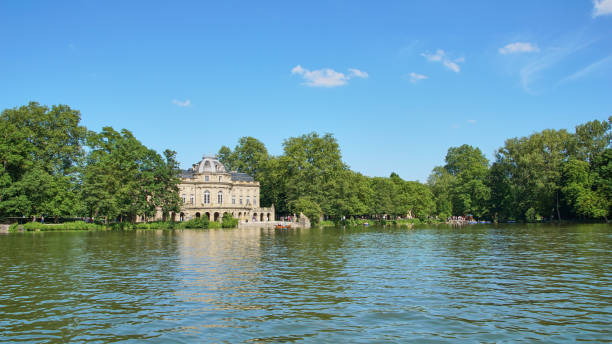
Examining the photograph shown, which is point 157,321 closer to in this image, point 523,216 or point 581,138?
point 581,138

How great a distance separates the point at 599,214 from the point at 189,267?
70.5m

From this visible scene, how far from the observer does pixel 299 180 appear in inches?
3258

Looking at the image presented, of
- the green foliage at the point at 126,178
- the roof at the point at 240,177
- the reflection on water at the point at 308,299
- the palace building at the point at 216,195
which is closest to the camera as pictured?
the reflection on water at the point at 308,299

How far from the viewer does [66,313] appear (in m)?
11.9

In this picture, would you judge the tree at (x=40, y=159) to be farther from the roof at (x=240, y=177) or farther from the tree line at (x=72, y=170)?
the roof at (x=240, y=177)

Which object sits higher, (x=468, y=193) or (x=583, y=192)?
(x=468, y=193)

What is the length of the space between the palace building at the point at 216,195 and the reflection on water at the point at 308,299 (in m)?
62.4

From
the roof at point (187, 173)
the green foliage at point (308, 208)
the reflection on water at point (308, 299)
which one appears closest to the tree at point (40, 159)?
the roof at point (187, 173)

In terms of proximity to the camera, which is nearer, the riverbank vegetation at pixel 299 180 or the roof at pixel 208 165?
the riverbank vegetation at pixel 299 180

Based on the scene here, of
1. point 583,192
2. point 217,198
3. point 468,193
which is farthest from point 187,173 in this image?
point 583,192

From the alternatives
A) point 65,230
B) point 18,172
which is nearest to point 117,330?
point 65,230

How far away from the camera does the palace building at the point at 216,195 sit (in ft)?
281

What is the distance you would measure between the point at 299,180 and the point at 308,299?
69.4 m

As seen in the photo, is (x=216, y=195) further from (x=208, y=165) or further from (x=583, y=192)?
(x=583, y=192)
